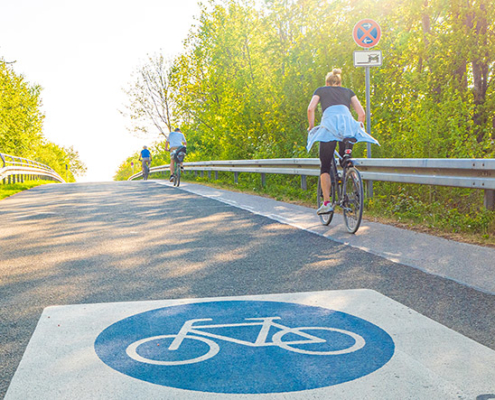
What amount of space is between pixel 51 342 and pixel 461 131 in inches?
285

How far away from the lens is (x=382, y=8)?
14.1m

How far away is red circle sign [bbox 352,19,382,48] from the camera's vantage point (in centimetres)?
1092

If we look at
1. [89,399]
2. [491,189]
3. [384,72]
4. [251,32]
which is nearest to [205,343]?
[89,399]

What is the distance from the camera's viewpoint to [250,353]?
3359mm

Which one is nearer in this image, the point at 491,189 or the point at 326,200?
the point at 491,189

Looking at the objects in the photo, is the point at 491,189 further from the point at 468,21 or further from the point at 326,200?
the point at 468,21

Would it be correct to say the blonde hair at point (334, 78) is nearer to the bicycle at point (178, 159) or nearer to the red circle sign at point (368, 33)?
the red circle sign at point (368, 33)

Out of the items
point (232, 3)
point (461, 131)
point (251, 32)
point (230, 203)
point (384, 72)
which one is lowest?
point (230, 203)

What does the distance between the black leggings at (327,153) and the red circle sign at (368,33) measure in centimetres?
370

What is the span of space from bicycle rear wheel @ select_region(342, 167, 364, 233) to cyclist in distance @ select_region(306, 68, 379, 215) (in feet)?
1.33

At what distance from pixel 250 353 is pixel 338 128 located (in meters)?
5.05

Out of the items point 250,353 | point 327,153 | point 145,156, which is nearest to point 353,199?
point 327,153

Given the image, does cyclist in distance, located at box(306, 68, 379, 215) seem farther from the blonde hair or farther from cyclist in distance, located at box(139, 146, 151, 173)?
cyclist in distance, located at box(139, 146, 151, 173)

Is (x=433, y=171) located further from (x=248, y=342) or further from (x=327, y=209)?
(x=248, y=342)
